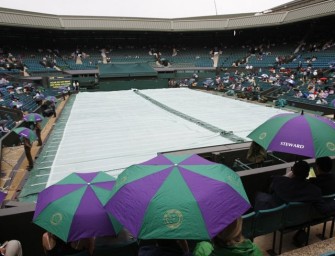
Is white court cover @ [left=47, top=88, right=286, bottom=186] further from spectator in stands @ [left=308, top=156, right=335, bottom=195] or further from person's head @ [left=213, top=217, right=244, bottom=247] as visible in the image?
person's head @ [left=213, top=217, right=244, bottom=247]

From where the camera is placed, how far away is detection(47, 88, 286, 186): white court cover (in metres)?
9.09

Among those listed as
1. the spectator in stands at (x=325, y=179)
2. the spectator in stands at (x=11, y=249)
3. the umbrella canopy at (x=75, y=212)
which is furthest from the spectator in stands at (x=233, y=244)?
the spectator in stands at (x=325, y=179)


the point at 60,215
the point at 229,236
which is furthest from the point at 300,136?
the point at 60,215

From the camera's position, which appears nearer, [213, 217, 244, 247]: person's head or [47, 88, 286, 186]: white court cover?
[213, 217, 244, 247]: person's head

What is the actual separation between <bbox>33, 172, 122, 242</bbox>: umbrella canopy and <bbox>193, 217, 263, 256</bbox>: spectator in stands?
1.24 m

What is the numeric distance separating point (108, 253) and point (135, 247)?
308 mm

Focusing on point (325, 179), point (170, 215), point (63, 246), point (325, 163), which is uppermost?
point (170, 215)

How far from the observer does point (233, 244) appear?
232 centimetres

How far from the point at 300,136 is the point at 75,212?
10.4 feet

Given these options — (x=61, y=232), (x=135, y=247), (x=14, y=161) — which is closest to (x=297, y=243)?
(x=135, y=247)

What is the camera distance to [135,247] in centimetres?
323

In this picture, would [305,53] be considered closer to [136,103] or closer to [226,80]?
[226,80]

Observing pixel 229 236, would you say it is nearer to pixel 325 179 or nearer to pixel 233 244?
pixel 233 244

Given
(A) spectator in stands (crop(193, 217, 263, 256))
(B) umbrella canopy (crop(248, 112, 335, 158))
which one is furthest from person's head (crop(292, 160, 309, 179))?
(A) spectator in stands (crop(193, 217, 263, 256))
